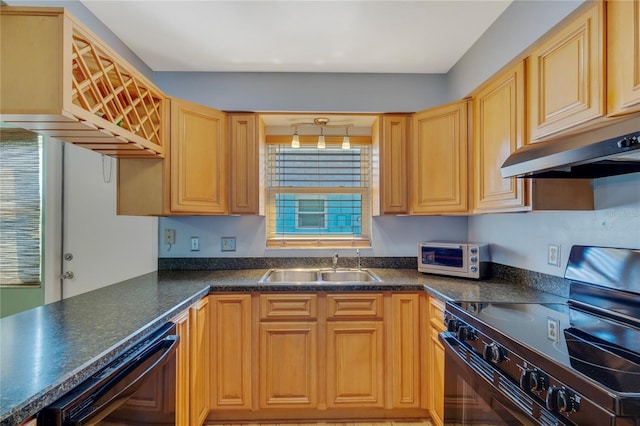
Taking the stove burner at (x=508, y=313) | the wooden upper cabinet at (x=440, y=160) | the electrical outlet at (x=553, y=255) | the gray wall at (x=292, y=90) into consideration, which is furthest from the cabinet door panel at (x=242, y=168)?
Answer: the electrical outlet at (x=553, y=255)

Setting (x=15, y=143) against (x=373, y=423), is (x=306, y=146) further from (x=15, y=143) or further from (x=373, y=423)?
(x=373, y=423)

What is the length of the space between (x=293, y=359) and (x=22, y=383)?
142cm

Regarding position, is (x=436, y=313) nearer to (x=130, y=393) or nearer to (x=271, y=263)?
(x=271, y=263)

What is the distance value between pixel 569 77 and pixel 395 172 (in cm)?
120

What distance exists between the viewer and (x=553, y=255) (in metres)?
1.67

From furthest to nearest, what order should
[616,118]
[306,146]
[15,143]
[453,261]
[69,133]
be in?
[306,146]
[453,261]
[15,143]
[69,133]
[616,118]

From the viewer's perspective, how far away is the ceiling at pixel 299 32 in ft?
5.63

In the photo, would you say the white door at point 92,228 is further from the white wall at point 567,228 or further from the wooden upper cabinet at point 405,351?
the white wall at point 567,228

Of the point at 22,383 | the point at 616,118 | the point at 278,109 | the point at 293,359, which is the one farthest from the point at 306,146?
the point at 22,383

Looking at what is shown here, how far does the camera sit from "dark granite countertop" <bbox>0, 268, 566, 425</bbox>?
31.5 inches

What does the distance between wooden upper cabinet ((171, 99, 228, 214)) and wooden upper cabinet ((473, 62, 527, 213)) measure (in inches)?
68.4

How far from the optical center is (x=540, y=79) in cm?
146

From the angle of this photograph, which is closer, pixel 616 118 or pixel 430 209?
pixel 616 118

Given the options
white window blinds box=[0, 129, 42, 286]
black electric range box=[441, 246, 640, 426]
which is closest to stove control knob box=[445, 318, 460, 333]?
black electric range box=[441, 246, 640, 426]
